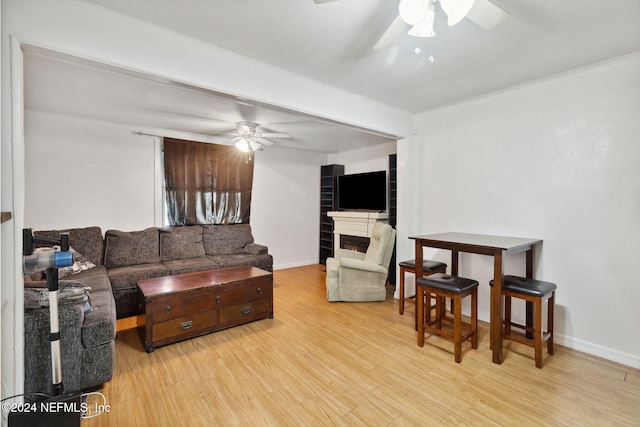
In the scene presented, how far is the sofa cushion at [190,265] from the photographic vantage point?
3.53m

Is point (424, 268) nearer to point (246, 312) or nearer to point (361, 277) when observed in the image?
point (361, 277)

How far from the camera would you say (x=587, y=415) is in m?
1.75

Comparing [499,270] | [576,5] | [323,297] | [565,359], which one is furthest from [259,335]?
[576,5]

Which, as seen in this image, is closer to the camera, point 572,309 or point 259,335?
point 572,309

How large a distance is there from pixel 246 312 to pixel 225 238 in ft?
5.84

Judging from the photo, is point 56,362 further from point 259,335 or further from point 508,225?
point 508,225

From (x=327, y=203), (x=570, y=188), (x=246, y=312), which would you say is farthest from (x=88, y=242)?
(x=570, y=188)

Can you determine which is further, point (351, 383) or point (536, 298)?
point (536, 298)

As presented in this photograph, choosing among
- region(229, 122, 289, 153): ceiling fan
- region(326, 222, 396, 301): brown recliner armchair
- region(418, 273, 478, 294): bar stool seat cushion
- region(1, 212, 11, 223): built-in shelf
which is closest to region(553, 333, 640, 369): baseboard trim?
region(418, 273, 478, 294): bar stool seat cushion

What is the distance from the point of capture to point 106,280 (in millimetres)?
2951

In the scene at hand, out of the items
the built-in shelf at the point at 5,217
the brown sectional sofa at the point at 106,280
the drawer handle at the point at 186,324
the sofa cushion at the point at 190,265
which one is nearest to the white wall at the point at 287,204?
the brown sectional sofa at the point at 106,280

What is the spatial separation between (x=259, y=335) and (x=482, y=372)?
74.0 inches

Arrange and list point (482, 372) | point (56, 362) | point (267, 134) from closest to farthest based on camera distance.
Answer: point (56, 362), point (482, 372), point (267, 134)

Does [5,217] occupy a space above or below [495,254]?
above
